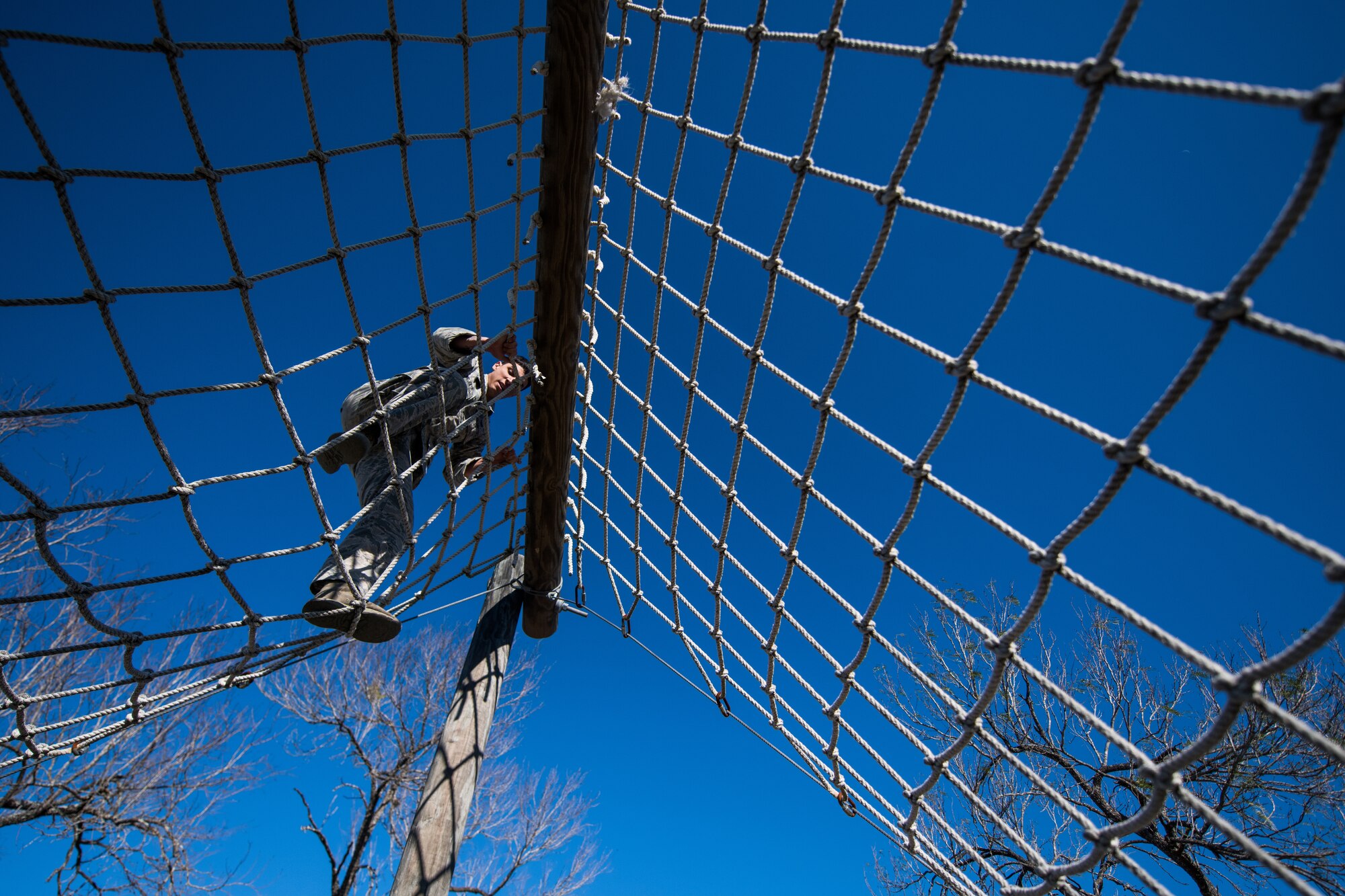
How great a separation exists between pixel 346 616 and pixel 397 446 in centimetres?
69

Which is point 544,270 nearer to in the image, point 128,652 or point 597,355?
point 597,355

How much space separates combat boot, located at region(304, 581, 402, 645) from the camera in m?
1.79

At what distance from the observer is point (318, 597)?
5.93ft

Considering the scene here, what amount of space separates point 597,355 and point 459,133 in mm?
1133

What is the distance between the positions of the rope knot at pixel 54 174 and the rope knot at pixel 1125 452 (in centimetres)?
194

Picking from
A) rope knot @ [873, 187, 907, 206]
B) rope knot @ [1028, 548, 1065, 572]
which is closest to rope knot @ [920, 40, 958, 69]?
rope knot @ [873, 187, 907, 206]

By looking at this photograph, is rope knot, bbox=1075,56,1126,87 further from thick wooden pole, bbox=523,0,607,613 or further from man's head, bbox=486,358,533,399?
man's head, bbox=486,358,533,399

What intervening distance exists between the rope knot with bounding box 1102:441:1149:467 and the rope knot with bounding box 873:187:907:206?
2.28 feet

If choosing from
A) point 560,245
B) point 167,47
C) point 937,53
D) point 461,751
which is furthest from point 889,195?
point 461,751

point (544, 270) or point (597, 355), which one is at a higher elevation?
point (544, 270)

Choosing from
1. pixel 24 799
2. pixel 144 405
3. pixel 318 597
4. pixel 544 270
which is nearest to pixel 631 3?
pixel 544 270

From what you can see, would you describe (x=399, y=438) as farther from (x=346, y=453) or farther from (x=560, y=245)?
(x=560, y=245)

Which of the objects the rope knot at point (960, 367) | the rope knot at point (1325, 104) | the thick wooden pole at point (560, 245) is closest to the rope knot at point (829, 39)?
the thick wooden pole at point (560, 245)

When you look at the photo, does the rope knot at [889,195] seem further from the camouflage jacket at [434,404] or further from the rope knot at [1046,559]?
the camouflage jacket at [434,404]
